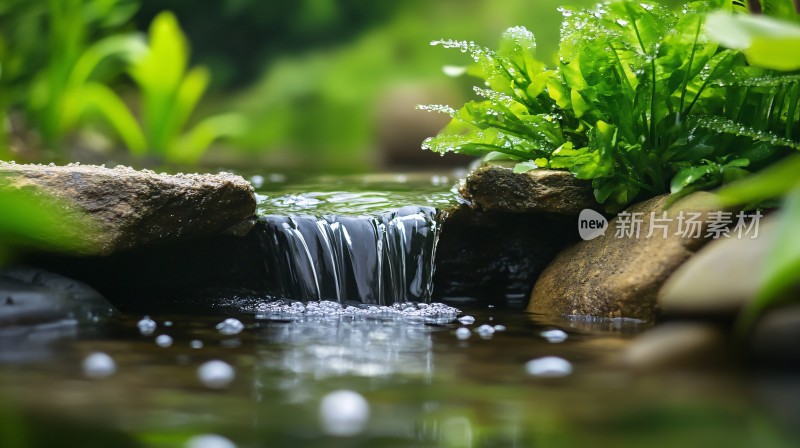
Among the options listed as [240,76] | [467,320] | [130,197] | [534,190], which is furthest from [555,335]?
[240,76]

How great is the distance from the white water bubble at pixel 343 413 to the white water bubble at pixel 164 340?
0.75 meters

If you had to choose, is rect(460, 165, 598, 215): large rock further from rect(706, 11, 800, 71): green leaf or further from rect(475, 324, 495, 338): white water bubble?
rect(706, 11, 800, 71): green leaf

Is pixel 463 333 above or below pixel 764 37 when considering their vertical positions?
below

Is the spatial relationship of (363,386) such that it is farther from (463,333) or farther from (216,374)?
(463,333)

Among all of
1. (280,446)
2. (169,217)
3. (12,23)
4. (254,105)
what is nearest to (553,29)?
(254,105)

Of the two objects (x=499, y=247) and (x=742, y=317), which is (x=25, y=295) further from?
(x=742, y=317)

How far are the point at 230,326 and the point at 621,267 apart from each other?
1406 mm

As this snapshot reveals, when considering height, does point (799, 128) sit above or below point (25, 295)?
above

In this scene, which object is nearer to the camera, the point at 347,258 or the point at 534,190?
the point at 534,190

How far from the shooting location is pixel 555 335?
2.66m

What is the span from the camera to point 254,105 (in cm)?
1213

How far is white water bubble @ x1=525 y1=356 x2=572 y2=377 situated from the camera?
6.88ft

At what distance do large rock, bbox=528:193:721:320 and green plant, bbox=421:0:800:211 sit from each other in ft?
0.36

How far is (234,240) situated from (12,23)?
6.64 meters
